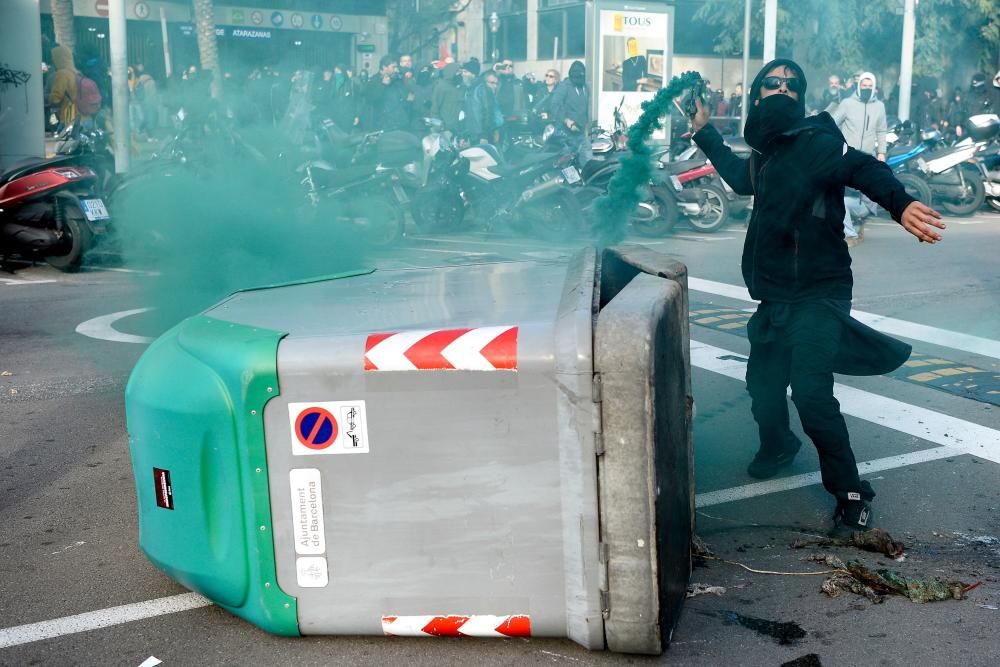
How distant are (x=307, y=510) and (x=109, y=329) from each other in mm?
5476

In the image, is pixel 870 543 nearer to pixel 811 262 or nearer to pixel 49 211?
pixel 811 262

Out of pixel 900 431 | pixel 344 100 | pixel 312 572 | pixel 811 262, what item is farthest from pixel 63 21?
pixel 312 572

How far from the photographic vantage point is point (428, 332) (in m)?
3.18

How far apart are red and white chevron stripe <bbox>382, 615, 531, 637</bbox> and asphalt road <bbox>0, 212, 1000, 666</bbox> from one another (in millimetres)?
88

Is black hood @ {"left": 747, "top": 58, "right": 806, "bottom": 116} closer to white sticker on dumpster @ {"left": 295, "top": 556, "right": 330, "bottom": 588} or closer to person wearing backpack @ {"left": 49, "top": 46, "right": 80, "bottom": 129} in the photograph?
white sticker on dumpster @ {"left": 295, "top": 556, "right": 330, "bottom": 588}

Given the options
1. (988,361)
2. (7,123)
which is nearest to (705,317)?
(988,361)

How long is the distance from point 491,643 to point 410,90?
1461 centimetres

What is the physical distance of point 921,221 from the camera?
157 inches

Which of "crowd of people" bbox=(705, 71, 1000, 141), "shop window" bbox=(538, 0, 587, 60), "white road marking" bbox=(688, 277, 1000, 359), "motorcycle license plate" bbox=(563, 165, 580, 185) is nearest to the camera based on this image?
"white road marking" bbox=(688, 277, 1000, 359)

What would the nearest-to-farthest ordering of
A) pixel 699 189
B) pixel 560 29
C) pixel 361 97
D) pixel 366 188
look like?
1. pixel 366 188
2. pixel 699 189
3. pixel 361 97
4. pixel 560 29

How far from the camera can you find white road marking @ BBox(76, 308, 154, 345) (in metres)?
7.78

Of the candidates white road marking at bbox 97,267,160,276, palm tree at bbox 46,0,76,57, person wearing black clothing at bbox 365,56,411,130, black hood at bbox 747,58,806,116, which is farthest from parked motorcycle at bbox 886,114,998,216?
palm tree at bbox 46,0,76,57

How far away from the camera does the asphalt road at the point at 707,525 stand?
3334mm

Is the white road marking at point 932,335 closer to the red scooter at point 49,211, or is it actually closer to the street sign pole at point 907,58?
the red scooter at point 49,211
